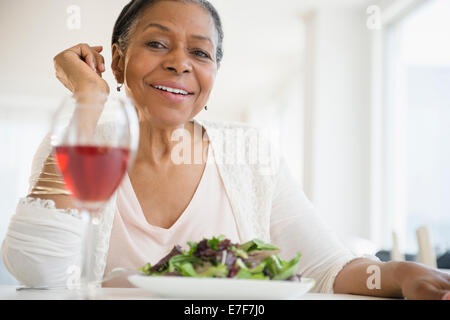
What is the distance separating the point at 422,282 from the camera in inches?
30.4

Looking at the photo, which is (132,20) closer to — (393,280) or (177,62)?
(177,62)

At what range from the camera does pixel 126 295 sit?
2.29ft

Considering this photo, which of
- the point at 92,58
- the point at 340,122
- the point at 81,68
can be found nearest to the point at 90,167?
the point at 81,68

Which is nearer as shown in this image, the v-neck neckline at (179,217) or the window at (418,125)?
the v-neck neckline at (179,217)

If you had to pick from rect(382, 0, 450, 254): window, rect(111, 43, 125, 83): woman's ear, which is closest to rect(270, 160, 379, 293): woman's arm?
rect(111, 43, 125, 83): woman's ear

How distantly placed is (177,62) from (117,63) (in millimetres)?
309

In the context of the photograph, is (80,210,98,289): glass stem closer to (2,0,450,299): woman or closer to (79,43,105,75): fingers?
(2,0,450,299): woman

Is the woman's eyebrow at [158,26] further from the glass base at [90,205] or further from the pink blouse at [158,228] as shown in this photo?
the glass base at [90,205]

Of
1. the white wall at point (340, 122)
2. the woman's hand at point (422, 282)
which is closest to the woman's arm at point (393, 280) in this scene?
the woman's hand at point (422, 282)

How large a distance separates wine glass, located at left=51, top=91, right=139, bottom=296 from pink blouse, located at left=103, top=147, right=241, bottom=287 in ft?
2.22

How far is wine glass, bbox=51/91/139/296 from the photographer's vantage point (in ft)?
1.80

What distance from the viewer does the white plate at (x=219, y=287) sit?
0.62m

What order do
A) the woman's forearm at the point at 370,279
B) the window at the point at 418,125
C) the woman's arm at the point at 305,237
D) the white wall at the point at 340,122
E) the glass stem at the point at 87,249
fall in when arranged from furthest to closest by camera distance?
the white wall at the point at 340,122, the window at the point at 418,125, the woman's arm at the point at 305,237, the woman's forearm at the point at 370,279, the glass stem at the point at 87,249

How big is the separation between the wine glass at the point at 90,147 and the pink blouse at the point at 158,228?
2.22ft
